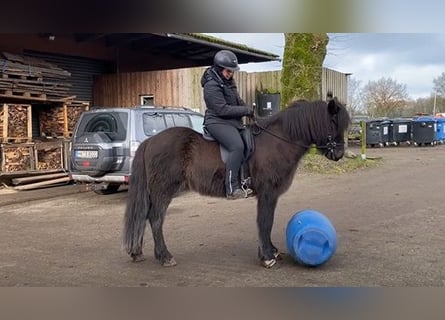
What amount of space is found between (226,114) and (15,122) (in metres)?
9.86

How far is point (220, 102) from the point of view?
5.81 m

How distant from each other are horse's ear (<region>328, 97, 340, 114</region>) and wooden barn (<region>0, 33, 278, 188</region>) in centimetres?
831

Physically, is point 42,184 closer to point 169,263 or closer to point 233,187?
point 169,263

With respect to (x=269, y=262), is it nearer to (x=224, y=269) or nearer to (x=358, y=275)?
(x=224, y=269)

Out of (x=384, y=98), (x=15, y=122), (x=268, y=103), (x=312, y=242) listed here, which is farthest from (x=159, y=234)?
(x=384, y=98)

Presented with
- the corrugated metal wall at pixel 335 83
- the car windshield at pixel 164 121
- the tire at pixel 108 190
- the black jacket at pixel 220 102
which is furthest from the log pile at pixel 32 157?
the corrugated metal wall at pixel 335 83

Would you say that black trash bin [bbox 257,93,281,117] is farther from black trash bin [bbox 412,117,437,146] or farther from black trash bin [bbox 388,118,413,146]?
black trash bin [bbox 412,117,437,146]

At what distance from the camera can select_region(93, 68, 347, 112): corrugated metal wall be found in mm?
17109

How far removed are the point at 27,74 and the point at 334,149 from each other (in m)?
11.1

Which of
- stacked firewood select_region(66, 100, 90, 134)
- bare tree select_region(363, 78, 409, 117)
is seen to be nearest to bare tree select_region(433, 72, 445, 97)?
bare tree select_region(363, 78, 409, 117)
